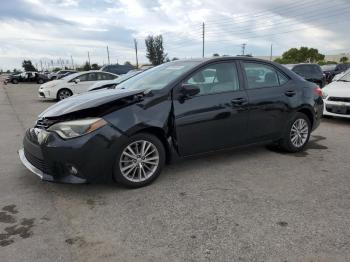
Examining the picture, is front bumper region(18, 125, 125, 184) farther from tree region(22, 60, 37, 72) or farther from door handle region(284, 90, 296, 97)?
tree region(22, 60, 37, 72)

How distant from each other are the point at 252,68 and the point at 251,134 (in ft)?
3.17

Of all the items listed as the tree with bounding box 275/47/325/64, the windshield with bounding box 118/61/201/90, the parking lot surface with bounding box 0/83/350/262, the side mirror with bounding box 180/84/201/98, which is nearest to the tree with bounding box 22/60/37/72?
the tree with bounding box 275/47/325/64

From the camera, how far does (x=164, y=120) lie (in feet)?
14.1

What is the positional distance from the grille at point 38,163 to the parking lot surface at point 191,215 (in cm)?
32

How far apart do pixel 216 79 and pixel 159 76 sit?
0.78 m

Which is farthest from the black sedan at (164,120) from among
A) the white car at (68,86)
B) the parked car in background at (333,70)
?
the parked car in background at (333,70)

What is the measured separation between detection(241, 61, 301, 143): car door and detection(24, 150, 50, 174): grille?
108 inches

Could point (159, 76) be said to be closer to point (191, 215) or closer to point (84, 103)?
point (84, 103)

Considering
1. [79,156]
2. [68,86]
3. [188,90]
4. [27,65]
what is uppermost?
[27,65]

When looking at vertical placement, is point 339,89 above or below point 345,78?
below

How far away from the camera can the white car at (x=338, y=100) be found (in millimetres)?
8398

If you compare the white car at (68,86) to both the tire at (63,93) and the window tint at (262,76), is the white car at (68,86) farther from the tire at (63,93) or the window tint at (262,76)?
the window tint at (262,76)

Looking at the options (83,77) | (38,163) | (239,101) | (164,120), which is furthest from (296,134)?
(83,77)

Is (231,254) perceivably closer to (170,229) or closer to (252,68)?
(170,229)
